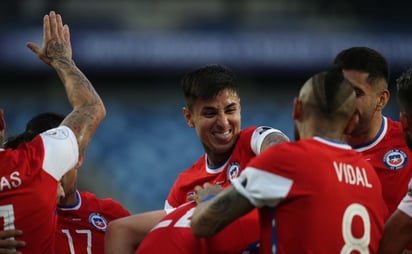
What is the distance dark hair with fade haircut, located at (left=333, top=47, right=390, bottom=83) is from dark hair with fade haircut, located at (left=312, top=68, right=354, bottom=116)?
1276 mm

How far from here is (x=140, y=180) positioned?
1319cm

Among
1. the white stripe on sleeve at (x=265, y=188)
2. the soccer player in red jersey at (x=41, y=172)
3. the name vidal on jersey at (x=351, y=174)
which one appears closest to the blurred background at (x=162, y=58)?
the soccer player in red jersey at (x=41, y=172)

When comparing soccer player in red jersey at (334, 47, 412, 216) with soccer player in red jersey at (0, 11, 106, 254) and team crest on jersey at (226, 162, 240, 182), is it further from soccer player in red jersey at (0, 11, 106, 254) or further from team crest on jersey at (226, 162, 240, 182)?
soccer player in red jersey at (0, 11, 106, 254)

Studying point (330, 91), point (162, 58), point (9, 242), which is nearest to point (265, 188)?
point (330, 91)

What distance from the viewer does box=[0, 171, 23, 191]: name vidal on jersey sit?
14.6 ft

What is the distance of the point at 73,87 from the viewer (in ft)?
16.0

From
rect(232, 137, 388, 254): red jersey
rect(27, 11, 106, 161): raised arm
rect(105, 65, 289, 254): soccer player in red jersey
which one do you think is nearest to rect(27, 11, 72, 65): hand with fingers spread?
rect(27, 11, 106, 161): raised arm

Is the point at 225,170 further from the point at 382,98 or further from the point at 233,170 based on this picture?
the point at 382,98

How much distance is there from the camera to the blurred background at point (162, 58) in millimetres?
12938

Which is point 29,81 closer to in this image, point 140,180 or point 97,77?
point 97,77

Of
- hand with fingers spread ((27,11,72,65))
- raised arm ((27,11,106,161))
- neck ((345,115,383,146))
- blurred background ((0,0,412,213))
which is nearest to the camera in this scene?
raised arm ((27,11,106,161))

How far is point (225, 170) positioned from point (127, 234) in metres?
1.03

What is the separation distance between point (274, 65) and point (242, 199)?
9.36 m

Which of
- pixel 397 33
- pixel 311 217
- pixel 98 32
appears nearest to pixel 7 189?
pixel 311 217
